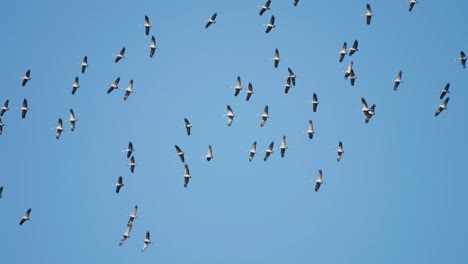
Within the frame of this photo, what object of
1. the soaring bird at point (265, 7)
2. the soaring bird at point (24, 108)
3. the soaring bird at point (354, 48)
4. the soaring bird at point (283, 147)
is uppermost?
the soaring bird at point (265, 7)

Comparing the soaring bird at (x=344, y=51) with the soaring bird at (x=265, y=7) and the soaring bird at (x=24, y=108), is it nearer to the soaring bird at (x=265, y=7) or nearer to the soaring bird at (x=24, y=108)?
the soaring bird at (x=265, y=7)

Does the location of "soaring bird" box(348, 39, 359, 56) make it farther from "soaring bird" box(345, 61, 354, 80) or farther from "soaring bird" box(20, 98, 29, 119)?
"soaring bird" box(20, 98, 29, 119)

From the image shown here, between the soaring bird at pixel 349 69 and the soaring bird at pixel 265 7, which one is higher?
the soaring bird at pixel 265 7

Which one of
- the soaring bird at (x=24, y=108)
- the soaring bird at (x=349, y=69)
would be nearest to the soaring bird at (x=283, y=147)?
the soaring bird at (x=349, y=69)

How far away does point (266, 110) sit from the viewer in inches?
3408

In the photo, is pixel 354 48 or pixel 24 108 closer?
pixel 354 48

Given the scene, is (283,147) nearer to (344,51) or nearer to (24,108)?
(344,51)

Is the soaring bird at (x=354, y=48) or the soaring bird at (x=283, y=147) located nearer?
the soaring bird at (x=354, y=48)

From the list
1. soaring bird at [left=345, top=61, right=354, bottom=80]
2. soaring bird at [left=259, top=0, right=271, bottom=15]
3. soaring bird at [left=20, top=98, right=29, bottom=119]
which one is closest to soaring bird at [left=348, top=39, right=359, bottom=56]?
soaring bird at [left=345, top=61, right=354, bottom=80]

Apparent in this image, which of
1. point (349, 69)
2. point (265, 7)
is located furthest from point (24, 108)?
point (349, 69)

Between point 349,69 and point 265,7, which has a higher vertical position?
point 265,7

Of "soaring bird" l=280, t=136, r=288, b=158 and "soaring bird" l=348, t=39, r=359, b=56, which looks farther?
"soaring bird" l=280, t=136, r=288, b=158

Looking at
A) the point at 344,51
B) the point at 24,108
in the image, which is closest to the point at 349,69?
the point at 344,51

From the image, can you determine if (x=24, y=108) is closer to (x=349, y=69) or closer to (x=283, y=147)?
(x=283, y=147)
